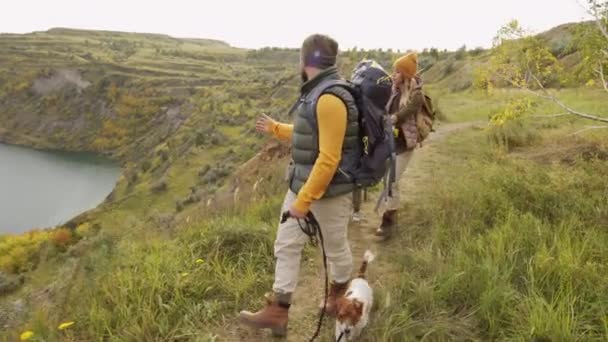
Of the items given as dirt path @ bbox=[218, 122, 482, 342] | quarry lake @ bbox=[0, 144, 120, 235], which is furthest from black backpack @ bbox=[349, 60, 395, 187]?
quarry lake @ bbox=[0, 144, 120, 235]

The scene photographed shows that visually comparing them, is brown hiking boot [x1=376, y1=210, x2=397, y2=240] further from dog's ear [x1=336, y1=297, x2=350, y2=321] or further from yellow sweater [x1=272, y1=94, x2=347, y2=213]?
yellow sweater [x1=272, y1=94, x2=347, y2=213]

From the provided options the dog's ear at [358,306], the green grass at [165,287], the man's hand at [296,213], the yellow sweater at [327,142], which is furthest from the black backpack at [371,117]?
the green grass at [165,287]

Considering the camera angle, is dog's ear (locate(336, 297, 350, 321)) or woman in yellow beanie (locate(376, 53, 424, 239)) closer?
dog's ear (locate(336, 297, 350, 321))

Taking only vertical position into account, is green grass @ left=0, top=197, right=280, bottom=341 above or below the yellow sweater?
below

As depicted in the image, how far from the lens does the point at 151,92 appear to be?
3127 inches

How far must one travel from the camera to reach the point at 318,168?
2586 mm

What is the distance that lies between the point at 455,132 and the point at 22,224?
1395 inches

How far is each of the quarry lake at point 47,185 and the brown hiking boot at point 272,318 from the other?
3615 centimetres

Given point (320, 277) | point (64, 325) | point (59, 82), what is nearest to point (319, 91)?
point (320, 277)

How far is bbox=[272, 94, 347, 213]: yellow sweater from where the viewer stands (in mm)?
2541

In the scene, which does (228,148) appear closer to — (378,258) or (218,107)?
(218,107)

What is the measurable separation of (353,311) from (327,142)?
1.05 meters

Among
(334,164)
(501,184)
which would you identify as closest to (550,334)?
(334,164)

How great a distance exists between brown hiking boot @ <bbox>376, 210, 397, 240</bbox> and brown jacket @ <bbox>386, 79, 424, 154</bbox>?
716mm
